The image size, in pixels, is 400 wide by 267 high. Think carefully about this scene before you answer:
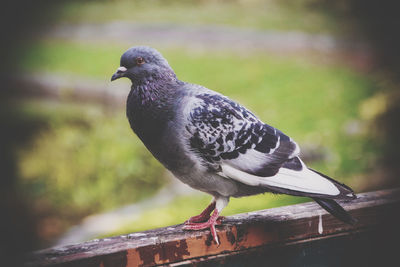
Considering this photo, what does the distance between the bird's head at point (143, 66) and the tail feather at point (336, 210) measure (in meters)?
0.88

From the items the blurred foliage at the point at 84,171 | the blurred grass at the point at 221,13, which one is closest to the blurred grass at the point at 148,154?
the blurred foliage at the point at 84,171

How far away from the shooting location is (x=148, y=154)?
5637mm

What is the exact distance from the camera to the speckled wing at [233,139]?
6.85ft

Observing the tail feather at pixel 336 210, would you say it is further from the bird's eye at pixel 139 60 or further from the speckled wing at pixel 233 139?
the bird's eye at pixel 139 60

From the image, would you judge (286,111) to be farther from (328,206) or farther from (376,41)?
(328,206)

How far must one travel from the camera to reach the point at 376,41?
952cm

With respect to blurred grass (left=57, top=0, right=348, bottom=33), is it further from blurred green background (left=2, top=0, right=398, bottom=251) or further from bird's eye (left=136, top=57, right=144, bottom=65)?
bird's eye (left=136, top=57, right=144, bottom=65)

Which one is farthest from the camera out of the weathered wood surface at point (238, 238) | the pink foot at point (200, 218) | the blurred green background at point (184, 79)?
the blurred green background at point (184, 79)

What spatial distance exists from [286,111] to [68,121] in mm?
3078

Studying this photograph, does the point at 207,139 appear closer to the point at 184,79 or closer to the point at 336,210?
the point at 336,210

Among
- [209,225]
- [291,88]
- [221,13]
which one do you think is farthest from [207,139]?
[221,13]

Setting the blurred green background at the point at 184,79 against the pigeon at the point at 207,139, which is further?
the blurred green background at the point at 184,79

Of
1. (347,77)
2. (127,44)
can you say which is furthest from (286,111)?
(127,44)

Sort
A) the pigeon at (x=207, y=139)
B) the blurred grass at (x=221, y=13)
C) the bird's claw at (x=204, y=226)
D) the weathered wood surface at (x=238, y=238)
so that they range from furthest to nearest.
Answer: the blurred grass at (x=221, y=13)
the pigeon at (x=207, y=139)
the bird's claw at (x=204, y=226)
the weathered wood surface at (x=238, y=238)
